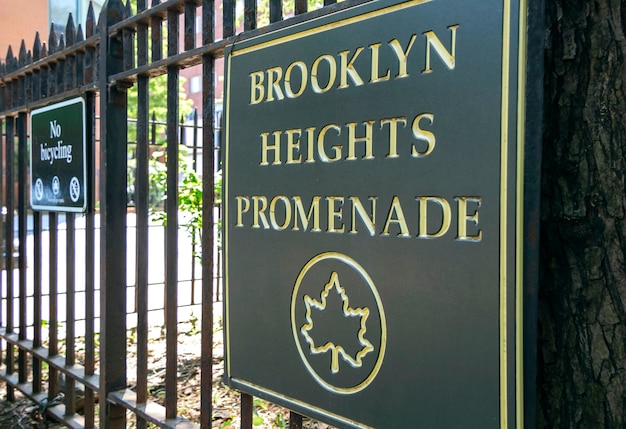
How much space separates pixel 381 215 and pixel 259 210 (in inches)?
18.2

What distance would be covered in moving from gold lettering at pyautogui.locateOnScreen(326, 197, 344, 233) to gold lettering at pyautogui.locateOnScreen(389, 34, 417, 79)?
355mm

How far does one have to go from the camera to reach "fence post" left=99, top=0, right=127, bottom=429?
105 inches

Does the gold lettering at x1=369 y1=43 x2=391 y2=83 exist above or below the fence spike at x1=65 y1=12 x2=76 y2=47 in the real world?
below

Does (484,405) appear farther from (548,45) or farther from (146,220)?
(146,220)

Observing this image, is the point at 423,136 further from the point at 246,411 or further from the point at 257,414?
the point at 257,414

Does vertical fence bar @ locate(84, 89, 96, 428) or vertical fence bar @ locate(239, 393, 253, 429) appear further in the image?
vertical fence bar @ locate(84, 89, 96, 428)

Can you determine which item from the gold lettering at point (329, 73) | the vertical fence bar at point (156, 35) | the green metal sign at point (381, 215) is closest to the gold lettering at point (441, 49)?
the green metal sign at point (381, 215)

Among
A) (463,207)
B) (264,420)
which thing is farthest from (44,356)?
(463,207)

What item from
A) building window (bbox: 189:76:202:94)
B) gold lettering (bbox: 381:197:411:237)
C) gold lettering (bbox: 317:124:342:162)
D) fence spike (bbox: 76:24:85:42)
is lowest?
gold lettering (bbox: 381:197:411:237)

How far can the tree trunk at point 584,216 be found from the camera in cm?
123

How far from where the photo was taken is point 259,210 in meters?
1.81

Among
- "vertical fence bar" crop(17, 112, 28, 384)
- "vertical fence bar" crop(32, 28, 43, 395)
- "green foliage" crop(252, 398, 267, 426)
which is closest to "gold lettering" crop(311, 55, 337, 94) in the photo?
"green foliage" crop(252, 398, 267, 426)

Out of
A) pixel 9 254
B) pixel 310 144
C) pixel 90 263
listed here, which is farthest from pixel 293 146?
pixel 9 254

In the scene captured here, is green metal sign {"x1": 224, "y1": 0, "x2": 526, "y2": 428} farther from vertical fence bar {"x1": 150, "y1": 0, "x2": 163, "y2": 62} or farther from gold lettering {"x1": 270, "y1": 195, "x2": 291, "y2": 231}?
vertical fence bar {"x1": 150, "y1": 0, "x2": 163, "y2": 62}
